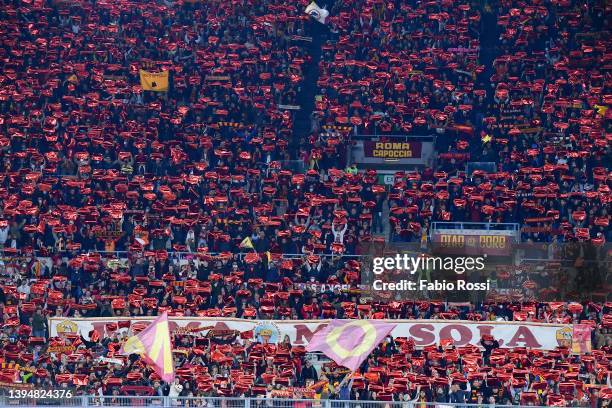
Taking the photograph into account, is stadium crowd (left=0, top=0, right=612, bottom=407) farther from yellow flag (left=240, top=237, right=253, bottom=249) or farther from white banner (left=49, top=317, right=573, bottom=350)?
white banner (left=49, top=317, right=573, bottom=350)

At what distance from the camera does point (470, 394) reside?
106 feet

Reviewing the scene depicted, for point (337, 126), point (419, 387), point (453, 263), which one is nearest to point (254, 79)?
point (337, 126)

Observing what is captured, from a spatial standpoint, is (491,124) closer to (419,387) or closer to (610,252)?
(610,252)

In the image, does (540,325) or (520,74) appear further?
(520,74)

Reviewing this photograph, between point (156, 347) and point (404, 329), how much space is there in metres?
5.81

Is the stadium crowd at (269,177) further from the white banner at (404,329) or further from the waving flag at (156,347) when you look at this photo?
the waving flag at (156,347)

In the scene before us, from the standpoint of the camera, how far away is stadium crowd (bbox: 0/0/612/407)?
110 feet

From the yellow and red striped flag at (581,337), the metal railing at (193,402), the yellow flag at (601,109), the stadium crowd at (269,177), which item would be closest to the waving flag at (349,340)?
the stadium crowd at (269,177)

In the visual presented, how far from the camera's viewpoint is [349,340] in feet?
109

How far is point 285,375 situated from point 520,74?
1388 cm

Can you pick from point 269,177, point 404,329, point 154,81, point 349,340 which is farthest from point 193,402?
point 154,81

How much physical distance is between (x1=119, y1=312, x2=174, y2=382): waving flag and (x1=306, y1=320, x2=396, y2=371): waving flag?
309 cm

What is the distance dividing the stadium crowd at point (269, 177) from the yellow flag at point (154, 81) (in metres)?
0.30

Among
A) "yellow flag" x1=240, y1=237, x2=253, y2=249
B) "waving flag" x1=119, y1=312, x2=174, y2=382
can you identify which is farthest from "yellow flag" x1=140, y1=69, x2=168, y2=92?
"waving flag" x1=119, y1=312, x2=174, y2=382
